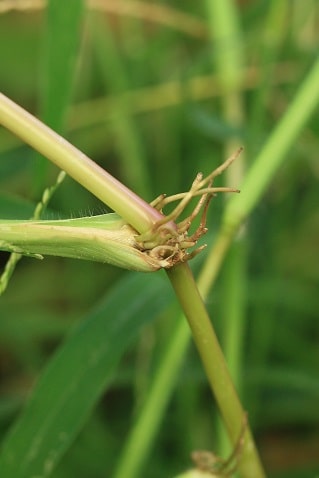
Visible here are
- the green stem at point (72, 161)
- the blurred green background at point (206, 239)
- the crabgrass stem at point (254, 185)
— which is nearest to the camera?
the green stem at point (72, 161)

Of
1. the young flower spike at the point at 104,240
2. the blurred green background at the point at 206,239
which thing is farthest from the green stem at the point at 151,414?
the young flower spike at the point at 104,240

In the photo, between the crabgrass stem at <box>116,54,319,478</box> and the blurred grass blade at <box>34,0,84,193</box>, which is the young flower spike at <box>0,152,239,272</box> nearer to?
the crabgrass stem at <box>116,54,319,478</box>

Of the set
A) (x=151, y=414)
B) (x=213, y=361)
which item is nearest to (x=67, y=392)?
(x=151, y=414)

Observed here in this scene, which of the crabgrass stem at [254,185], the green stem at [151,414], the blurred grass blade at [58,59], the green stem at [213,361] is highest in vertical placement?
the blurred grass blade at [58,59]

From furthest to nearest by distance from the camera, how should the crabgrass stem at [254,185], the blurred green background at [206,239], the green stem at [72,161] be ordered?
the blurred green background at [206,239] < the crabgrass stem at [254,185] < the green stem at [72,161]

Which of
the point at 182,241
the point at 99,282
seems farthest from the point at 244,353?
the point at 182,241

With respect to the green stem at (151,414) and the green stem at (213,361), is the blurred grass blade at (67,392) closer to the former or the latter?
the green stem at (151,414)

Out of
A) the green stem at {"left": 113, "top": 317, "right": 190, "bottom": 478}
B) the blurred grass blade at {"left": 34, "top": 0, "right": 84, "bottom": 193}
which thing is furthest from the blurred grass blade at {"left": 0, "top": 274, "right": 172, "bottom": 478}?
the blurred grass blade at {"left": 34, "top": 0, "right": 84, "bottom": 193}
